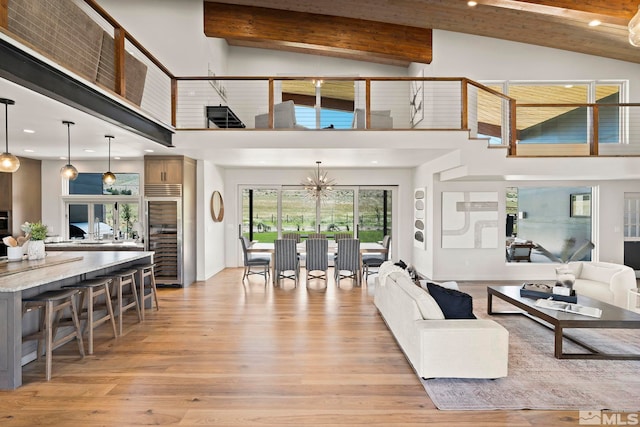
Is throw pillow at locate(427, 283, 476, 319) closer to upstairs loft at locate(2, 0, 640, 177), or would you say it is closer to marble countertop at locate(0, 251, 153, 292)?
upstairs loft at locate(2, 0, 640, 177)

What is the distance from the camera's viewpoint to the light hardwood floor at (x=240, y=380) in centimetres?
253

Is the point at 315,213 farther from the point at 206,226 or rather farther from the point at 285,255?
the point at 206,226

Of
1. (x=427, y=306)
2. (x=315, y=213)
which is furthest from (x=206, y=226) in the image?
(x=427, y=306)

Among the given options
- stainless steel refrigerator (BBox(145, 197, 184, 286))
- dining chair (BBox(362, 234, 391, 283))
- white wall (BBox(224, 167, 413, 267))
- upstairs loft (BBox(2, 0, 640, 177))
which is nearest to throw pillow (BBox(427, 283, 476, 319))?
upstairs loft (BBox(2, 0, 640, 177))

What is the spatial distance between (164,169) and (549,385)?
256 inches

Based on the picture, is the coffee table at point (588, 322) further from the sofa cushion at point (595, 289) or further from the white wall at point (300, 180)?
the white wall at point (300, 180)

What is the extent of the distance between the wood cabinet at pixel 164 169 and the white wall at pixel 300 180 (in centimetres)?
236

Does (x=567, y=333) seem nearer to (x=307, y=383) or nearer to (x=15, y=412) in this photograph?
(x=307, y=383)

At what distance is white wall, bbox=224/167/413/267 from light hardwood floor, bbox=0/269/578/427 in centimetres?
422

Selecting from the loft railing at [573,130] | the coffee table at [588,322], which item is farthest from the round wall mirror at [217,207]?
the coffee table at [588,322]

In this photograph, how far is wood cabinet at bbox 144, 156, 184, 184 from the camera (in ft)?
21.9

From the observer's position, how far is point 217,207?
8242 mm

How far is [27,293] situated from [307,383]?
9.31ft

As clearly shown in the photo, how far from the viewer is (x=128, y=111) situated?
4.47 m
